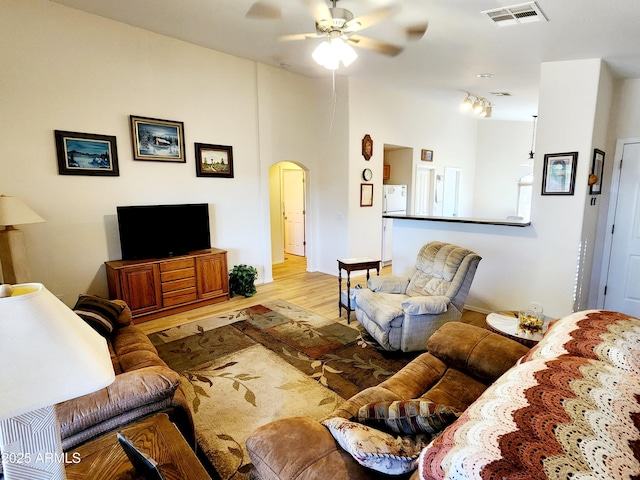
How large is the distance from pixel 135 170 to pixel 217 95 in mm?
1601

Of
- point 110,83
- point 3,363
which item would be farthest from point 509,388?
point 110,83

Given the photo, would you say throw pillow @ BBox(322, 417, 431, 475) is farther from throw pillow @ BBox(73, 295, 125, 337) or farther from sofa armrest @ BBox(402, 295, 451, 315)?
throw pillow @ BBox(73, 295, 125, 337)

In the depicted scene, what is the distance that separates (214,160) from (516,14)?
394 centimetres

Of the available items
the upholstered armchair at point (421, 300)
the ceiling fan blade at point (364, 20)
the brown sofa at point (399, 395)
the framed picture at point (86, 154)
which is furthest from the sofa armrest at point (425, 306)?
the framed picture at point (86, 154)

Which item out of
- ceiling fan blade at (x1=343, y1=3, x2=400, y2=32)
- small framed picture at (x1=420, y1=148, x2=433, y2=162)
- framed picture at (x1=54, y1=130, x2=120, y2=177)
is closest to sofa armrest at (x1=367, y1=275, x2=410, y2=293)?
ceiling fan blade at (x1=343, y1=3, x2=400, y2=32)

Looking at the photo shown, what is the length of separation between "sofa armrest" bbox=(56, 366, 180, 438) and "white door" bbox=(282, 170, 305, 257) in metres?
6.03

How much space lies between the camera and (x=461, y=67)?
15.3 feet

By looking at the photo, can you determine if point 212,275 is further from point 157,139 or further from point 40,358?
point 40,358

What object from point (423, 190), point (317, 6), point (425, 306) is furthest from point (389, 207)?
point (317, 6)

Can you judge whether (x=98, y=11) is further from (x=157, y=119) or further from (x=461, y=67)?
(x=461, y=67)

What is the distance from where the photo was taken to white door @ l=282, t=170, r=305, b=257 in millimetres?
7609

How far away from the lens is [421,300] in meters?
2.98

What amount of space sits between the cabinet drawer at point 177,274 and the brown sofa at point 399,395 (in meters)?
3.22

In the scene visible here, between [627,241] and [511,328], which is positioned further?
[627,241]
